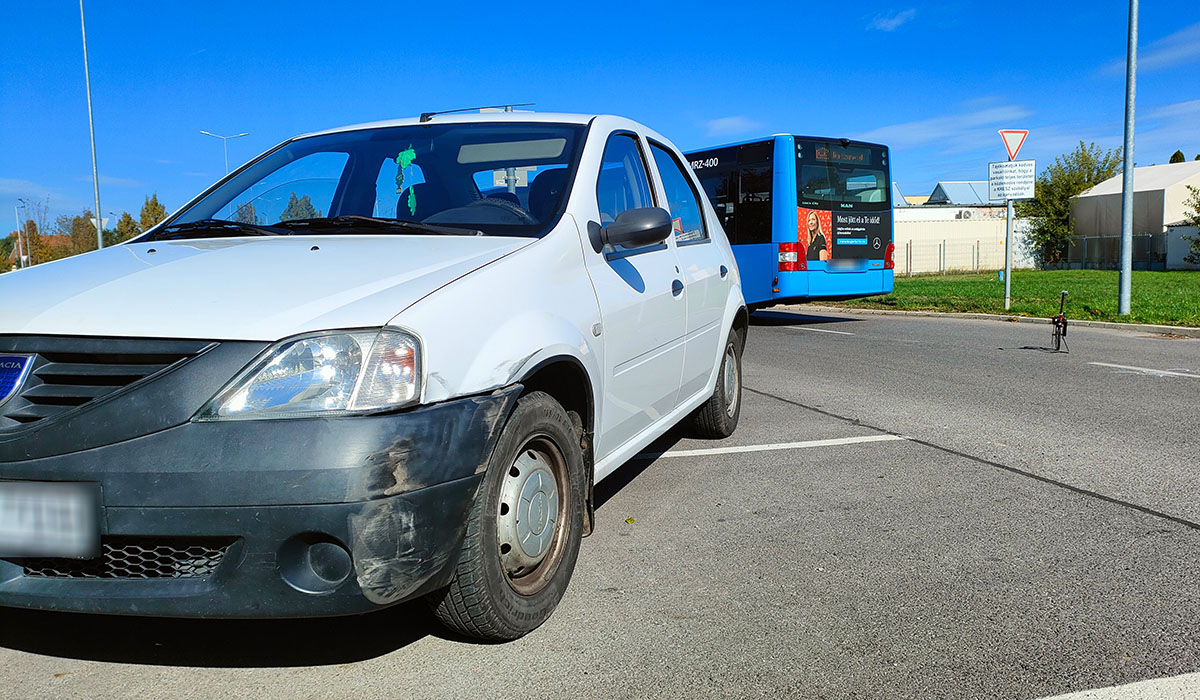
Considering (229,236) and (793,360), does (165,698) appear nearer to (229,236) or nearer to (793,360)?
(229,236)

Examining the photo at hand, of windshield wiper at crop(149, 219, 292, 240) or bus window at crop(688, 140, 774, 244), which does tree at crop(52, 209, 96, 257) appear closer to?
bus window at crop(688, 140, 774, 244)

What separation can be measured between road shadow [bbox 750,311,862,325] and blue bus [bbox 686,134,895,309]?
405 millimetres

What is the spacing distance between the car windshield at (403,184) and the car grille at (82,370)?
120 centimetres

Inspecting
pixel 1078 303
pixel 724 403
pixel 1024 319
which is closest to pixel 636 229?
pixel 724 403

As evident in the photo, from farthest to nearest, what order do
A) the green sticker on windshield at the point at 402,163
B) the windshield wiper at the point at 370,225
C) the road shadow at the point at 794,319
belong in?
1. the road shadow at the point at 794,319
2. the green sticker on windshield at the point at 402,163
3. the windshield wiper at the point at 370,225

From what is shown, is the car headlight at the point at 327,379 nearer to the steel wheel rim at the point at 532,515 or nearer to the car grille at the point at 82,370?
the car grille at the point at 82,370

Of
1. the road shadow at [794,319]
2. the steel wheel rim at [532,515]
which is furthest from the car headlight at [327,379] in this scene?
the road shadow at [794,319]

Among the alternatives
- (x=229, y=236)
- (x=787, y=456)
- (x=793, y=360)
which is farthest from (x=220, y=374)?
(x=793, y=360)

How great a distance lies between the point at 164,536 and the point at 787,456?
4049 mm

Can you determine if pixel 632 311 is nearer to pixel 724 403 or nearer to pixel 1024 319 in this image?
pixel 724 403

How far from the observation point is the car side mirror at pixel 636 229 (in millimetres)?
3648

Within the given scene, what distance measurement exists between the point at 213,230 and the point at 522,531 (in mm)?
1850

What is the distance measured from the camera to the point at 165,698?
2.70 m

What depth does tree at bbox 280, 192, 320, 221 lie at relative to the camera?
3.93 metres
